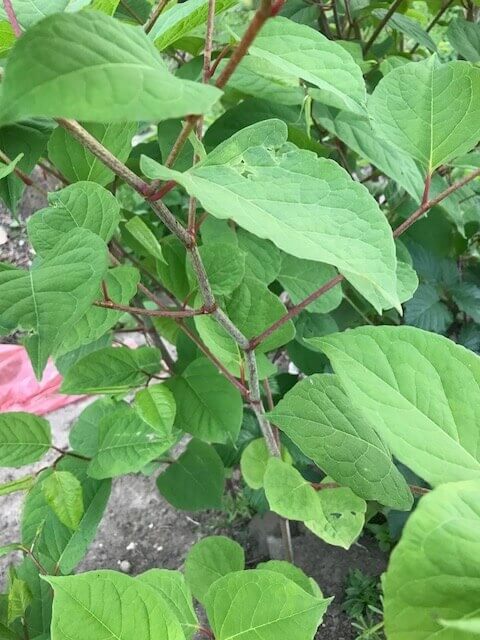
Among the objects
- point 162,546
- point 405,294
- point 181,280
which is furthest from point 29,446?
point 162,546

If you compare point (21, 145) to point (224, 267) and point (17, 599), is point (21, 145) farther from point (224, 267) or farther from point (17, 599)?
point (17, 599)

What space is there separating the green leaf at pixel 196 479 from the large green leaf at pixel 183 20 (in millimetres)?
640

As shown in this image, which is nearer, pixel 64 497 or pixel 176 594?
pixel 176 594

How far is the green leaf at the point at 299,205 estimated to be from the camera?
11.4 inches

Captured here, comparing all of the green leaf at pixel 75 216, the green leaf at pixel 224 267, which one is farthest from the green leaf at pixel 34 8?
the green leaf at pixel 224 267

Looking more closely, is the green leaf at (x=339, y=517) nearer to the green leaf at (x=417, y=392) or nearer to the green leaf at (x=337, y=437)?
the green leaf at (x=337, y=437)

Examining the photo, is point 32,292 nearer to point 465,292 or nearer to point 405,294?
point 405,294

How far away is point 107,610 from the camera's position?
368mm

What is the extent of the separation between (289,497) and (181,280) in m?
0.27

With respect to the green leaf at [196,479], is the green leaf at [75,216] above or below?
above

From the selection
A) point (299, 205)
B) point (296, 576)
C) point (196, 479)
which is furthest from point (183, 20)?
point (196, 479)

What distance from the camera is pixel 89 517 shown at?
71cm

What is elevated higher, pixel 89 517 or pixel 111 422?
pixel 111 422

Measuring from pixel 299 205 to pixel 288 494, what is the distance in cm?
37
